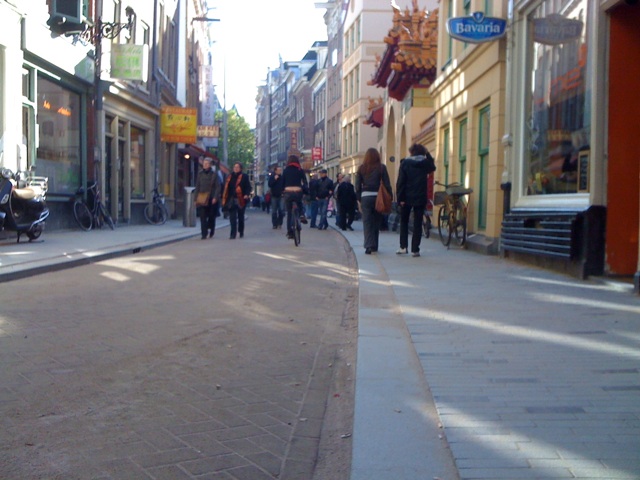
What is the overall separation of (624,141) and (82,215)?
13764mm

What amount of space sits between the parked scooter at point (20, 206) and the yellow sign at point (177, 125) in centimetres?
1472

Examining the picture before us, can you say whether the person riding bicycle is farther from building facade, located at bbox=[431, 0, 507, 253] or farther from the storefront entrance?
the storefront entrance

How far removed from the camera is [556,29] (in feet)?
30.7

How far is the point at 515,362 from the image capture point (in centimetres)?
473

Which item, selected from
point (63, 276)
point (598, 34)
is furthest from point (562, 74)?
point (63, 276)

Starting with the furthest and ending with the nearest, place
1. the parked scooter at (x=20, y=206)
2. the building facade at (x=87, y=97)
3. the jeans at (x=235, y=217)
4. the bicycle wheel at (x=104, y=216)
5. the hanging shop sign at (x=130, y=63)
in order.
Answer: the hanging shop sign at (x=130, y=63)
the bicycle wheel at (x=104, y=216)
the jeans at (x=235, y=217)
the building facade at (x=87, y=97)
the parked scooter at (x=20, y=206)

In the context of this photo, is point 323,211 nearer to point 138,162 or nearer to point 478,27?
point 138,162

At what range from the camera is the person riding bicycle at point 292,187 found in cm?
1482

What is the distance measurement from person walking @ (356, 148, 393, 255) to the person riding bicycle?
8.16ft

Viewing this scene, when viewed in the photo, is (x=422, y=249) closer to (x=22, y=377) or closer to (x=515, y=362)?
(x=515, y=362)

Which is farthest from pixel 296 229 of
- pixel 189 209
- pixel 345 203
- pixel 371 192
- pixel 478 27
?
pixel 189 209

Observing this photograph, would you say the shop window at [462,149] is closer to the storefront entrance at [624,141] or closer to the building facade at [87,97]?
the storefront entrance at [624,141]

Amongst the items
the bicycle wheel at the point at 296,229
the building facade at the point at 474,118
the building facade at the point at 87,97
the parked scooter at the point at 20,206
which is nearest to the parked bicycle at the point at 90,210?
the building facade at the point at 87,97

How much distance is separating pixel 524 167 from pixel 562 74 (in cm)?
185
